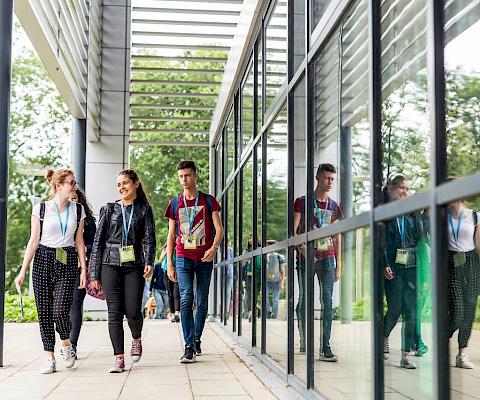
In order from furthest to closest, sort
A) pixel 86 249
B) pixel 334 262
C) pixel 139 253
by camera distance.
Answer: pixel 86 249 < pixel 139 253 < pixel 334 262

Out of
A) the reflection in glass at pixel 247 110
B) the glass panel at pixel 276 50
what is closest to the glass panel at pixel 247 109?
the reflection in glass at pixel 247 110

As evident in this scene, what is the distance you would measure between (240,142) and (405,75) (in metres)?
6.43

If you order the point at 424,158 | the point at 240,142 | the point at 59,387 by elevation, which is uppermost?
the point at 240,142

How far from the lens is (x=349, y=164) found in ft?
11.1

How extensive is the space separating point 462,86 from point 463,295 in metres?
0.56

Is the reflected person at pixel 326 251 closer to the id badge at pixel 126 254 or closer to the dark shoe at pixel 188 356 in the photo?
the id badge at pixel 126 254

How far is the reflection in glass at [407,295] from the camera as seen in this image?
239cm

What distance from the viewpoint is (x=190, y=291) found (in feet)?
21.3

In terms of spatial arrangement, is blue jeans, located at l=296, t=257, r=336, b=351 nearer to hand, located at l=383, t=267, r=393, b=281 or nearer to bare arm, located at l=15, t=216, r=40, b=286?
hand, located at l=383, t=267, r=393, b=281

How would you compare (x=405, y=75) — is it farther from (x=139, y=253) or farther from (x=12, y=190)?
(x=12, y=190)

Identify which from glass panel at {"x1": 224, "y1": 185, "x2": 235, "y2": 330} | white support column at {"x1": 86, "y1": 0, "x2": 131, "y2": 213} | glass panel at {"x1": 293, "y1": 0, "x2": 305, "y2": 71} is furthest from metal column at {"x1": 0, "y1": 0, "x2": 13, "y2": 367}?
white support column at {"x1": 86, "y1": 0, "x2": 131, "y2": 213}

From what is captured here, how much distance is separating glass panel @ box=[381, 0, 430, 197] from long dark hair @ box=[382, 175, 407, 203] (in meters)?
0.02

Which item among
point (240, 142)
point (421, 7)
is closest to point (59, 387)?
point (421, 7)

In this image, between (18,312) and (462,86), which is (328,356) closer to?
(462,86)
